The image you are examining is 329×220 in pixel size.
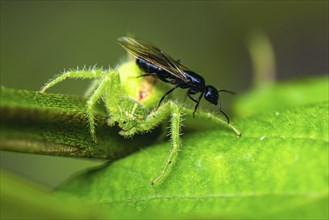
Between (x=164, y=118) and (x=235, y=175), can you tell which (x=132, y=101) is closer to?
(x=164, y=118)

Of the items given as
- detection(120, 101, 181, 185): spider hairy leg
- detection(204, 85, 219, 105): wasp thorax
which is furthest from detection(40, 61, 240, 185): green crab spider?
detection(204, 85, 219, 105): wasp thorax

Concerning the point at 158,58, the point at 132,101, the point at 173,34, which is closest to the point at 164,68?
the point at 158,58

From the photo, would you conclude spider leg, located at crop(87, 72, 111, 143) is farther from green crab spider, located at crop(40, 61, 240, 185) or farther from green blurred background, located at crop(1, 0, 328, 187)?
green blurred background, located at crop(1, 0, 328, 187)

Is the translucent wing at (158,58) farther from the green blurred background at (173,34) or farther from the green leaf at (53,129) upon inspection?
the green blurred background at (173,34)

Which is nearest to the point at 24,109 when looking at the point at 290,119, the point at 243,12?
the point at 290,119

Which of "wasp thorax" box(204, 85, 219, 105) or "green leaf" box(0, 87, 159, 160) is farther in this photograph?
"wasp thorax" box(204, 85, 219, 105)

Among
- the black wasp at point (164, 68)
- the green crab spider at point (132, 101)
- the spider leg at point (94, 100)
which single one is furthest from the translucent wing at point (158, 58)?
the spider leg at point (94, 100)
